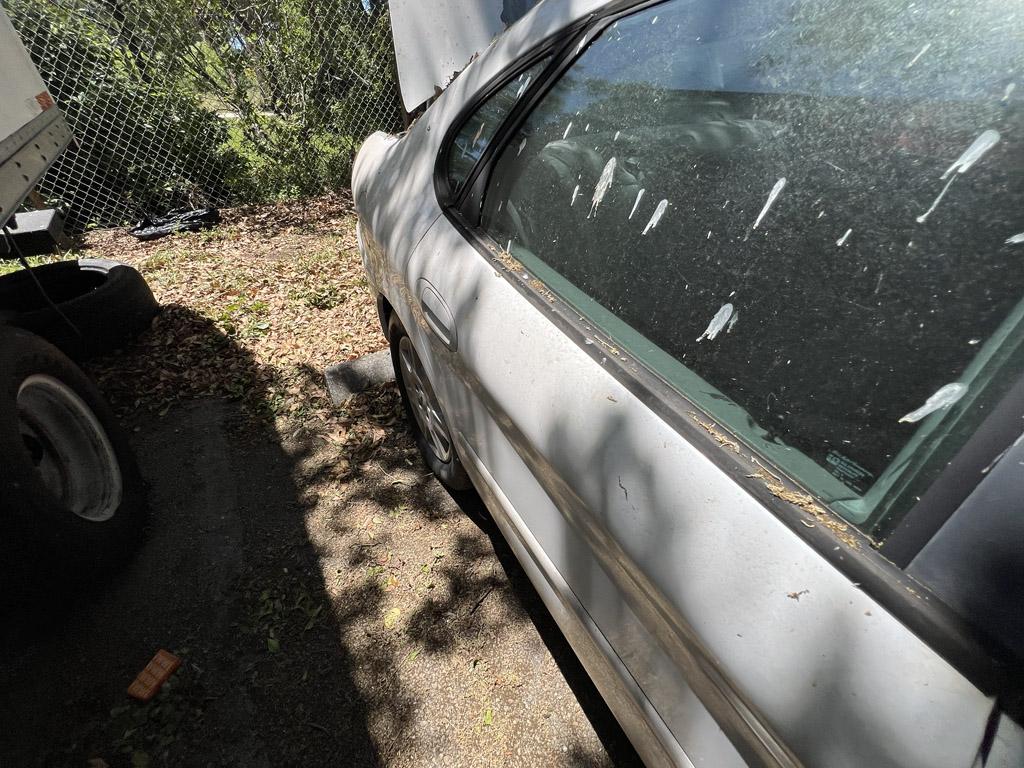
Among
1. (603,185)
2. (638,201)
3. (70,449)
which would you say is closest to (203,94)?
(70,449)

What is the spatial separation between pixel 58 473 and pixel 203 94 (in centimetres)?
514

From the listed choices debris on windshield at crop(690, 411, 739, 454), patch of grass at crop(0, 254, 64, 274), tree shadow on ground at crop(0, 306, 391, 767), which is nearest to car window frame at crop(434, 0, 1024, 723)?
debris on windshield at crop(690, 411, 739, 454)

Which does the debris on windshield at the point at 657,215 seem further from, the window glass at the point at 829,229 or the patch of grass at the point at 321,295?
the patch of grass at the point at 321,295

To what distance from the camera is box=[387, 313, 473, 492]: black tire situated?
2.39 metres

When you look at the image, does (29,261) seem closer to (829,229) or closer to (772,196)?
(772,196)

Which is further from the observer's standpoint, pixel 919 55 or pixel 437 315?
pixel 437 315

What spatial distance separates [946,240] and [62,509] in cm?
266

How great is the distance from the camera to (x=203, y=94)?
19.3 ft


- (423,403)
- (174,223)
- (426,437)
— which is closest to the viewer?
(423,403)

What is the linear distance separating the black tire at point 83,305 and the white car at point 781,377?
10.6 ft

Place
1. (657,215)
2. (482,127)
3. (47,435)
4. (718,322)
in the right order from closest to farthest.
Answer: (718,322), (657,215), (482,127), (47,435)

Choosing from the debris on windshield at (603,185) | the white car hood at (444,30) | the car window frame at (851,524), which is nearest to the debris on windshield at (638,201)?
the debris on windshield at (603,185)

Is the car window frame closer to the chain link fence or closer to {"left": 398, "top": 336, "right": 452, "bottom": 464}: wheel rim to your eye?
{"left": 398, "top": 336, "right": 452, "bottom": 464}: wheel rim

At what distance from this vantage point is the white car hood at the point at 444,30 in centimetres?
472
